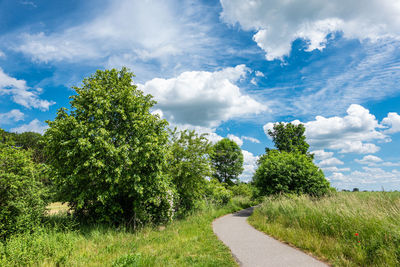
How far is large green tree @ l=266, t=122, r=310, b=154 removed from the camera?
122ft

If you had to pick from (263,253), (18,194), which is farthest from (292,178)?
(18,194)

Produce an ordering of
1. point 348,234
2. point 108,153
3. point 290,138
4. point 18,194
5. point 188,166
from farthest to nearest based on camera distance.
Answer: point 290,138
point 188,166
point 108,153
point 18,194
point 348,234

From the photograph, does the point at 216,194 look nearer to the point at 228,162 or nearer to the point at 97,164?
the point at 97,164

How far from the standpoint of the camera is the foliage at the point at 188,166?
1577 cm

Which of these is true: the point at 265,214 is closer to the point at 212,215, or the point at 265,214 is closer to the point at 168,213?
the point at 212,215

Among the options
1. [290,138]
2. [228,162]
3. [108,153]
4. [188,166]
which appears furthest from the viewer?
[228,162]

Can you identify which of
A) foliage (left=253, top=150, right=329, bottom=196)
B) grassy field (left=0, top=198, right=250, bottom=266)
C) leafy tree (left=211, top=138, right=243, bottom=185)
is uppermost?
leafy tree (left=211, top=138, right=243, bottom=185)

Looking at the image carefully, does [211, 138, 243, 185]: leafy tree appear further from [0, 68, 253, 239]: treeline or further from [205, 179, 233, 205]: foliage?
[0, 68, 253, 239]: treeline

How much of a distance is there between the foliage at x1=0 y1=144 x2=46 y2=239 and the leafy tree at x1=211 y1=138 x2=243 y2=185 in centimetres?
3444

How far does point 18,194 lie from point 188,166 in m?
9.63

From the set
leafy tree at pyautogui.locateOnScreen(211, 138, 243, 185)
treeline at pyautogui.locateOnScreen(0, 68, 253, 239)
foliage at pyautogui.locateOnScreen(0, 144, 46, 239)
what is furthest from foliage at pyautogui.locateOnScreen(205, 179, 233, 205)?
leafy tree at pyautogui.locateOnScreen(211, 138, 243, 185)

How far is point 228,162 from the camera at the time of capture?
43.7m

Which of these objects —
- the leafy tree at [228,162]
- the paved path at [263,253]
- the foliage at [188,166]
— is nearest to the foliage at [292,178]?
the foliage at [188,166]

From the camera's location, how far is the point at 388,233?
19.0 feet
